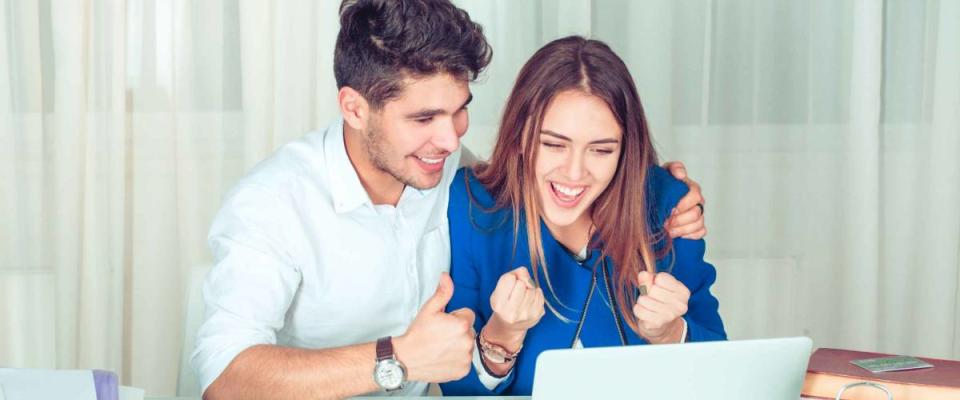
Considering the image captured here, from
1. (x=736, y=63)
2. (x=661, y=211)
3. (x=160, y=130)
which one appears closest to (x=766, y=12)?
(x=736, y=63)

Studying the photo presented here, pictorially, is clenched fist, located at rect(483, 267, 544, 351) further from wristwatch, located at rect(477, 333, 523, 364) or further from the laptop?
the laptop

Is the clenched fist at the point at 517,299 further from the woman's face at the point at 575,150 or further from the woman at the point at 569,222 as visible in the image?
the woman's face at the point at 575,150

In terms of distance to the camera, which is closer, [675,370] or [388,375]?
[675,370]

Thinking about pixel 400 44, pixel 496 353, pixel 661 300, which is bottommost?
pixel 496 353

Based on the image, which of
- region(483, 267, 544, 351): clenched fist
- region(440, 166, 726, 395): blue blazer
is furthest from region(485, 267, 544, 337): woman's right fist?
region(440, 166, 726, 395): blue blazer

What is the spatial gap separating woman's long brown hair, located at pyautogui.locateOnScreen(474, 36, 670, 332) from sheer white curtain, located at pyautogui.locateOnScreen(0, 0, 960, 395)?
802mm

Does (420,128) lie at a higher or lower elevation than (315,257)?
higher

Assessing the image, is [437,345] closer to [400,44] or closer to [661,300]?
[661,300]

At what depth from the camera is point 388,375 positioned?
141 cm

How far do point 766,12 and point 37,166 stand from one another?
68.7 inches

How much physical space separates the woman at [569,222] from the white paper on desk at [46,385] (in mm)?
586

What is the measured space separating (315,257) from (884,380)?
839mm

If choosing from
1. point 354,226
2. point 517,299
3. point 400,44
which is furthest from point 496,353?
point 400,44

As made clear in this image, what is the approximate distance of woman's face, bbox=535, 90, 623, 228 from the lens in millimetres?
1630
